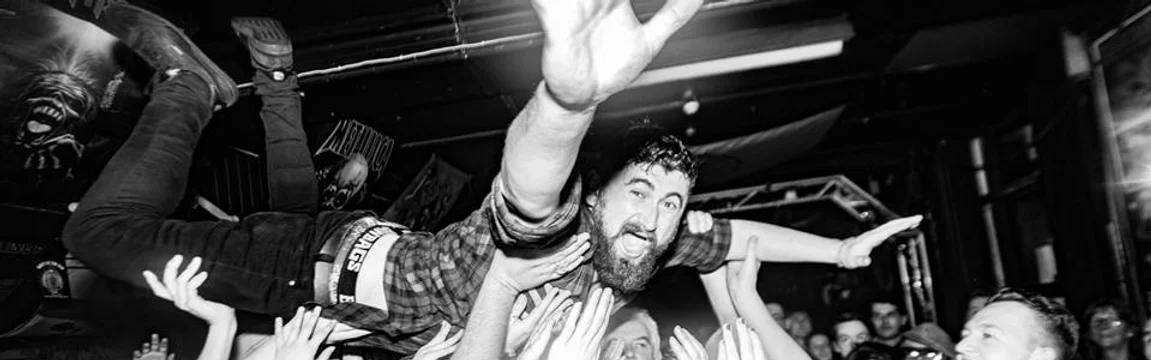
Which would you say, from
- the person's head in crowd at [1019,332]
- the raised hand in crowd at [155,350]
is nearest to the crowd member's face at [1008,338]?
the person's head in crowd at [1019,332]

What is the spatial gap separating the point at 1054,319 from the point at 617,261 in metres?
1.53

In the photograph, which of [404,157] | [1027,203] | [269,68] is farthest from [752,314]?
[1027,203]

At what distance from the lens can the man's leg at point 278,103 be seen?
10.7 ft

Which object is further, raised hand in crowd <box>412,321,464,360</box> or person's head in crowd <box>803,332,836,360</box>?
person's head in crowd <box>803,332,836,360</box>

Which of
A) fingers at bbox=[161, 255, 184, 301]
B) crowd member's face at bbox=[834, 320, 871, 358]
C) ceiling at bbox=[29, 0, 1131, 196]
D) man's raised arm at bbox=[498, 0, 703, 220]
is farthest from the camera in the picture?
crowd member's face at bbox=[834, 320, 871, 358]

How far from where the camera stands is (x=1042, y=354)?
2.77 meters

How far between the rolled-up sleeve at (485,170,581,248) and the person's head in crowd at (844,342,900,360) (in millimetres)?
1736

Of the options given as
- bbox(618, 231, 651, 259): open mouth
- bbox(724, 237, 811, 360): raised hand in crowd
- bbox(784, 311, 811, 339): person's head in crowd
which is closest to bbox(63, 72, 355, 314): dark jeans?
bbox(618, 231, 651, 259): open mouth

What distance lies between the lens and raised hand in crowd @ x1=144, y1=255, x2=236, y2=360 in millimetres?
2887

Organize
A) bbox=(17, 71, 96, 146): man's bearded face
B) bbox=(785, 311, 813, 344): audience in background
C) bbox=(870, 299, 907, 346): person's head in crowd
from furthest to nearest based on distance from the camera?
bbox=(785, 311, 813, 344): audience in background → bbox=(870, 299, 907, 346): person's head in crowd → bbox=(17, 71, 96, 146): man's bearded face

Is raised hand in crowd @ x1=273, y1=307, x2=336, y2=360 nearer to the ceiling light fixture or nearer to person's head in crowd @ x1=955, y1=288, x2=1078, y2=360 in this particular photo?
person's head in crowd @ x1=955, y1=288, x2=1078, y2=360

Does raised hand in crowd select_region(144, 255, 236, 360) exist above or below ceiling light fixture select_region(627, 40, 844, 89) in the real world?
below

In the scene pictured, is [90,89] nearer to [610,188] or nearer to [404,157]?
[610,188]

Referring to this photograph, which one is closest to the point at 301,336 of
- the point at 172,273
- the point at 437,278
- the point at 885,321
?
the point at 437,278
